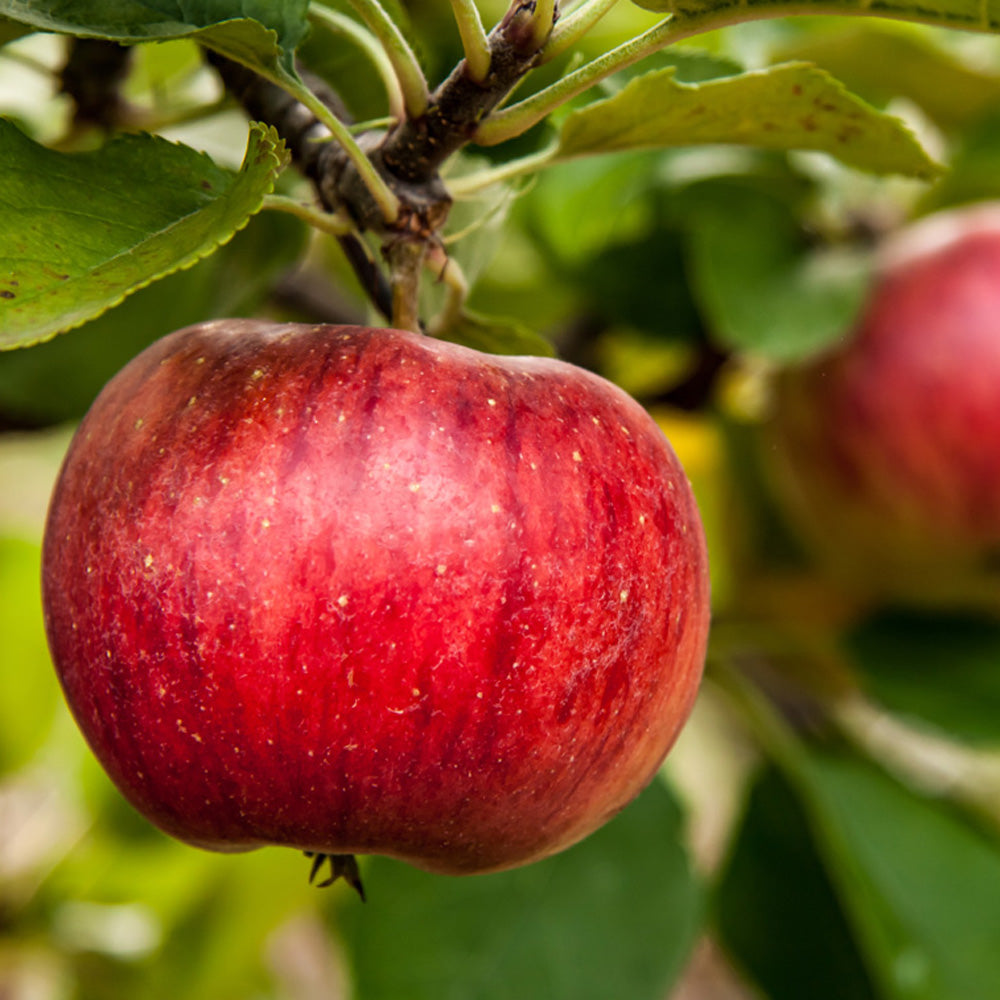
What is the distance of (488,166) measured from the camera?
0.54 m

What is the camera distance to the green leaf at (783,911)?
2.87 feet

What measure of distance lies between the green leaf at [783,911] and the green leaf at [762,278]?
1.30 ft

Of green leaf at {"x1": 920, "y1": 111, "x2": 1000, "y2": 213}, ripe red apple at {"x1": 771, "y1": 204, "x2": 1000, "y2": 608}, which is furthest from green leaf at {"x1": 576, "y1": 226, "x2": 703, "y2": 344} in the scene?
green leaf at {"x1": 920, "y1": 111, "x2": 1000, "y2": 213}

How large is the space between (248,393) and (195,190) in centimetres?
7

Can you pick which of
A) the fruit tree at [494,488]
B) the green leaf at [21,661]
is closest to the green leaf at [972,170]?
the fruit tree at [494,488]

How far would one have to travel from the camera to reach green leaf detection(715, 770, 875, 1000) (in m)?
0.88

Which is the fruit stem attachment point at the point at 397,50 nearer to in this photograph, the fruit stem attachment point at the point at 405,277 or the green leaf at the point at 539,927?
the fruit stem attachment point at the point at 405,277

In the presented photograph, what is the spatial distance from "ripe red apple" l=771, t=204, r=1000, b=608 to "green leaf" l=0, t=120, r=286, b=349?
595mm

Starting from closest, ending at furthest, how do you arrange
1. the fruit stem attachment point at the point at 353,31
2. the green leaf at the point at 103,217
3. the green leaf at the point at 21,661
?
the green leaf at the point at 103,217 < the fruit stem attachment point at the point at 353,31 < the green leaf at the point at 21,661

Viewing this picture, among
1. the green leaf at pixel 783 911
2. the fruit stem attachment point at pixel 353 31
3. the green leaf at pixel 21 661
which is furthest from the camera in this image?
the green leaf at pixel 21 661

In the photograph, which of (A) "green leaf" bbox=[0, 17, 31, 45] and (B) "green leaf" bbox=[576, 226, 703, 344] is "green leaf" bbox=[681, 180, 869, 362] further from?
(A) "green leaf" bbox=[0, 17, 31, 45]

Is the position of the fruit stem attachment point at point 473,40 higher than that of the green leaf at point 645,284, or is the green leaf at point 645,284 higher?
the fruit stem attachment point at point 473,40

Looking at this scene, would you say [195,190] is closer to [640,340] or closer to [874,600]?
[640,340]

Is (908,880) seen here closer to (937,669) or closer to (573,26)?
(937,669)
